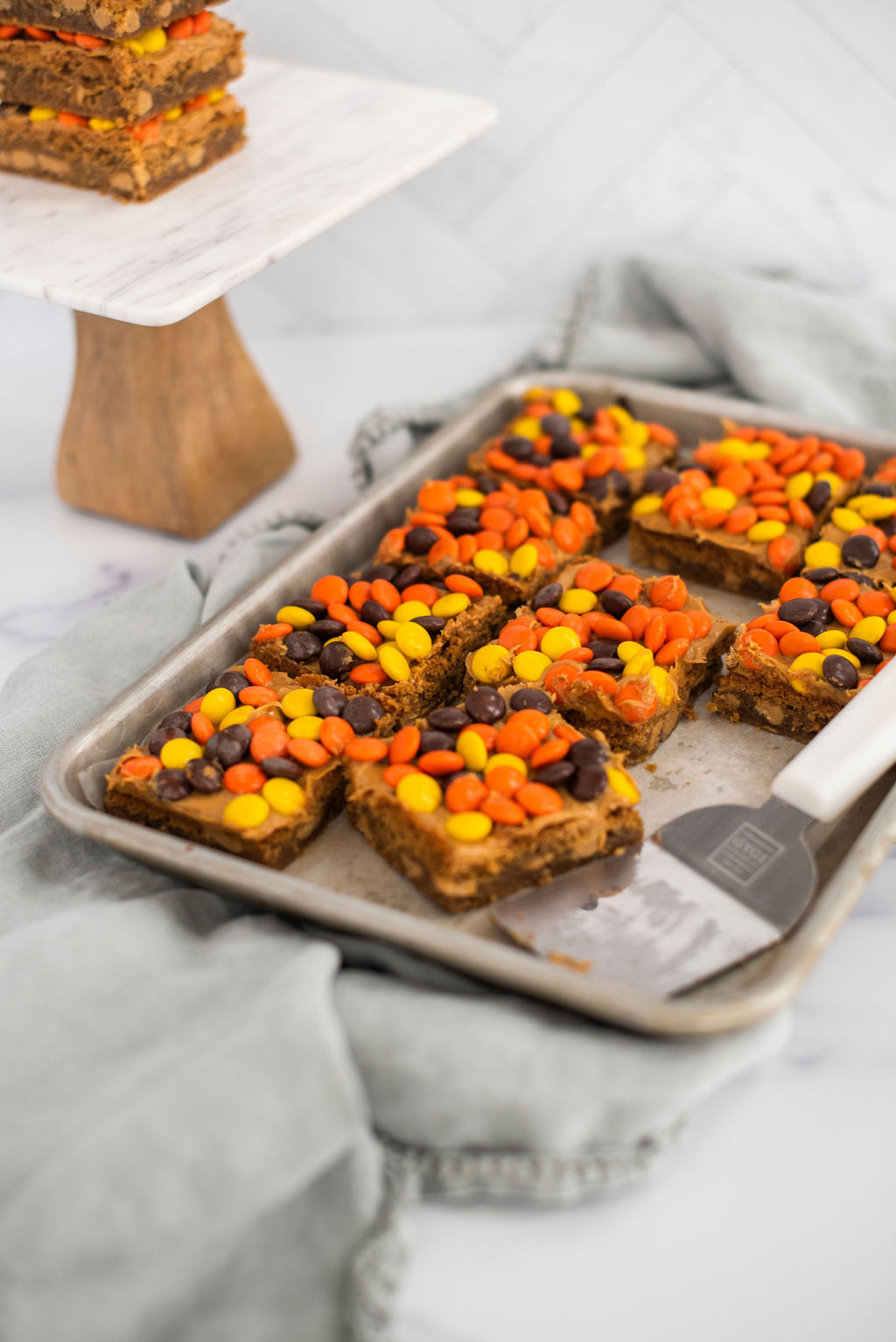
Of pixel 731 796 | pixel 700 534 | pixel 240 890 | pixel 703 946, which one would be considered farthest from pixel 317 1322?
pixel 700 534

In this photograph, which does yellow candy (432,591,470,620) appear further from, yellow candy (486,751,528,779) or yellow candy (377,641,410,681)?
yellow candy (486,751,528,779)

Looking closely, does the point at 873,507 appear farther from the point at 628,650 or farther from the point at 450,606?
the point at 450,606

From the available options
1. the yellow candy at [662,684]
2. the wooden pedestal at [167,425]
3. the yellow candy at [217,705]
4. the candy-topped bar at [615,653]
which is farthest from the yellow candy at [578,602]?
the wooden pedestal at [167,425]

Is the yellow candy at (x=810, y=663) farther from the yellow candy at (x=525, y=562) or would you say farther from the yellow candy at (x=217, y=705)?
the yellow candy at (x=217, y=705)

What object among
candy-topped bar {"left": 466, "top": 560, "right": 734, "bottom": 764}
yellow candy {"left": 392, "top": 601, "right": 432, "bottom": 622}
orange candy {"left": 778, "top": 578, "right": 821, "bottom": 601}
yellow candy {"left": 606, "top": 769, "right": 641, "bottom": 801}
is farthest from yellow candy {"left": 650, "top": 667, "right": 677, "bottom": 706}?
yellow candy {"left": 392, "top": 601, "right": 432, "bottom": 622}

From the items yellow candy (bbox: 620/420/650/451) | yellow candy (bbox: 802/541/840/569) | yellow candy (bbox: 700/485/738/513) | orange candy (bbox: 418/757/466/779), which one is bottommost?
orange candy (bbox: 418/757/466/779)
